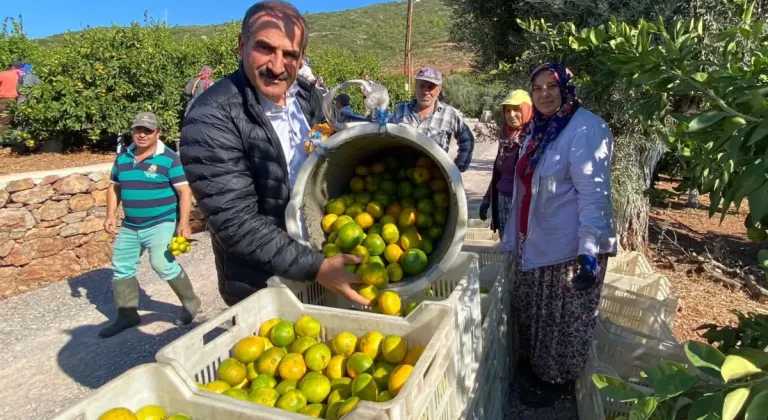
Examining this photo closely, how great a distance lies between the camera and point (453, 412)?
1806 mm

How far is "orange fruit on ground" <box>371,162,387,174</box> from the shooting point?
240 cm

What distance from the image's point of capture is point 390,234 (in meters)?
2.13

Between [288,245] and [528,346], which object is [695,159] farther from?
[528,346]

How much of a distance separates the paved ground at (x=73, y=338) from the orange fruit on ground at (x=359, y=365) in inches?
63.4

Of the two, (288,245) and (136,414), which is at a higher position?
(288,245)

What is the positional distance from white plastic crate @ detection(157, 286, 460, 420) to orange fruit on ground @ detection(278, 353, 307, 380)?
20 cm

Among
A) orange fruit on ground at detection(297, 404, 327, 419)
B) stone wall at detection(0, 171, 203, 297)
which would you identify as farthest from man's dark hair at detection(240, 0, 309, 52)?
stone wall at detection(0, 171, 203, 297)

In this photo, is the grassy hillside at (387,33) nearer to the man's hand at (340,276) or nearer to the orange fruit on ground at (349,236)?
the orange fruit on ground at (349,236)

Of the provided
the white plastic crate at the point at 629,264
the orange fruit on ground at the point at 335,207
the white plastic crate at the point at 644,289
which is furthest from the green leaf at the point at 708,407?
the white plastic crate at the point at 629,264

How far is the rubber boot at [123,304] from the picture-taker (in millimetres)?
4250

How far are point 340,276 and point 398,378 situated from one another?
1.60 ft

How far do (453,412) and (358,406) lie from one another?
0.67 m

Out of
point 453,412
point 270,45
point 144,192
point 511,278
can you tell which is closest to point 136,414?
point 453,412

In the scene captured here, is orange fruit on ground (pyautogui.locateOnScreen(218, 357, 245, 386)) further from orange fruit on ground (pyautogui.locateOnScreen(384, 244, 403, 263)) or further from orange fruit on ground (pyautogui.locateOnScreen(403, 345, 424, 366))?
orange fruit on ground (pyautogui.locateOnScreen(384, 244, 403, 263))
